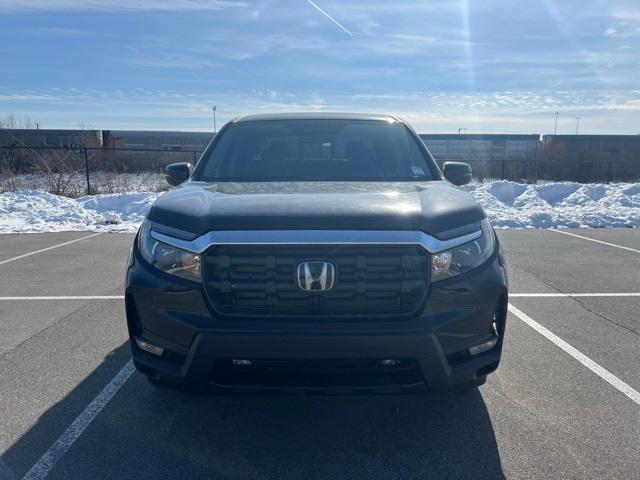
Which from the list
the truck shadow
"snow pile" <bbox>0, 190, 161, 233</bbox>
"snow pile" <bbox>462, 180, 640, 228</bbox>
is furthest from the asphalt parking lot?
"snow pile" <bbox>462, 180, 640, 228</bbox>

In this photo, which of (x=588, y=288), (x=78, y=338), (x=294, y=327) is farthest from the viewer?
(x=588, y=288)

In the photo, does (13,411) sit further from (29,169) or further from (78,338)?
(29,169)

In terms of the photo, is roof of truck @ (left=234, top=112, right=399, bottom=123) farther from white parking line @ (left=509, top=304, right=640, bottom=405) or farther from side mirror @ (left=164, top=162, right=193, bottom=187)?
white parking line @ (left=509, top=304, right=640, bottom=405)

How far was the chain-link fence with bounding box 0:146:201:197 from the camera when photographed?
16047mm

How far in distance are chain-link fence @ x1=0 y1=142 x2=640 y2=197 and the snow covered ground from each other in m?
2.11

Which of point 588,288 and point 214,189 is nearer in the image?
point 214,189

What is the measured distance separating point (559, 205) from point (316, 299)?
46.7 ft

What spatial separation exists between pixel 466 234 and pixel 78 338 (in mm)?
3378

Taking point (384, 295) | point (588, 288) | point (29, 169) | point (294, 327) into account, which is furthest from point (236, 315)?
point (29, 169)

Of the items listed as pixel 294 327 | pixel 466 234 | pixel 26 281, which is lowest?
pixel 26 281

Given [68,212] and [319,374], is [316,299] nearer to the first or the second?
[319,374]

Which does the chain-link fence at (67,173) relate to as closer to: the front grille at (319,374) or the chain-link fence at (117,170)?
the chain-link fence at (117,170)

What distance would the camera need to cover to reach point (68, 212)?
12.5m

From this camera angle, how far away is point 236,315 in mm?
2598
